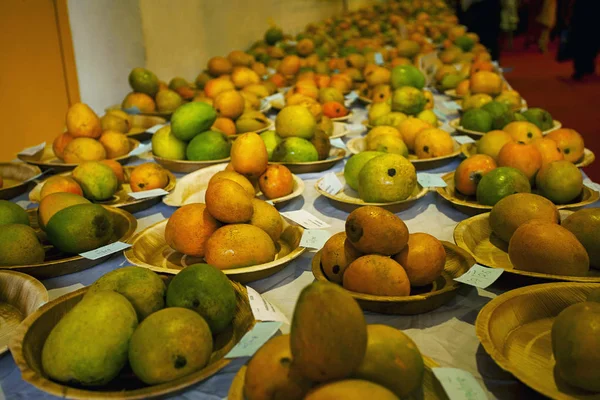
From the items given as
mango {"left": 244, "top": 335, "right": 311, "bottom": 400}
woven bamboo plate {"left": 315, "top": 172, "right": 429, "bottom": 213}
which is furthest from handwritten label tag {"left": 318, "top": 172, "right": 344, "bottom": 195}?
mango {"left": 244, "top": 335, "right": 311, "bottom": 400}

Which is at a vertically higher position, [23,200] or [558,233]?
[558,233]

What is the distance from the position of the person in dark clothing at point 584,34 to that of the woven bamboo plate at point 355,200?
590 centimetres

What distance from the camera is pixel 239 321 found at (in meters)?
1.09

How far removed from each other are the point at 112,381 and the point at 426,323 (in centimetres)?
62

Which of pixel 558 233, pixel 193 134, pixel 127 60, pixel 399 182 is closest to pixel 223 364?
pixel 558 233

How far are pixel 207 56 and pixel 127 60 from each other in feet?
3.38

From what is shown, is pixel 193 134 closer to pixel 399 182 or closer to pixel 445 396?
pixel 399 182

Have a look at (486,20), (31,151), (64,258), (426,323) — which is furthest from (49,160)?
(486,20)

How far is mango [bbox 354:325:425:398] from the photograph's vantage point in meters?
0.77

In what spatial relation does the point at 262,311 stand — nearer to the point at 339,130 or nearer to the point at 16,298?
the point at 16,298

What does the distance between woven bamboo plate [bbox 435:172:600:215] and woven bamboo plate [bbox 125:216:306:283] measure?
0.54 metres

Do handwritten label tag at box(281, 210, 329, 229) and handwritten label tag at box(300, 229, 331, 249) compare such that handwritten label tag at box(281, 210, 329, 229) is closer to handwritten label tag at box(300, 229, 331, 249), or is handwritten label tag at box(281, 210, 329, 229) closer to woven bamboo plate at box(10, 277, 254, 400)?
handwritten label tag at box(300, 229, 331, 249)

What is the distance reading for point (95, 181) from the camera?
1.84 meters

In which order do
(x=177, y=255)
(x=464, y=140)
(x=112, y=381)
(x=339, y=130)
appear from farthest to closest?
(x=339, y=130), (x=464, y=140), (x=177, y=255), (x=112, y=381)
